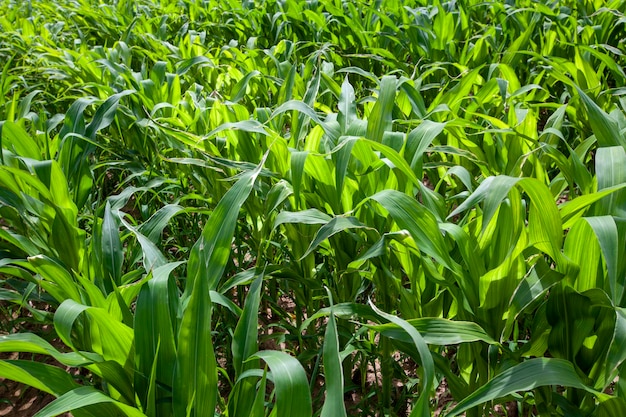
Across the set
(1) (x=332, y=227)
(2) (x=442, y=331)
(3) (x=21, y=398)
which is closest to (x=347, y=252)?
(1) (x=332, y=227)

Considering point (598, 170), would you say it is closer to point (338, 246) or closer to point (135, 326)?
point (338, 246)

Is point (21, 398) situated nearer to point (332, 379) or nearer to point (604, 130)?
point (332, 379)

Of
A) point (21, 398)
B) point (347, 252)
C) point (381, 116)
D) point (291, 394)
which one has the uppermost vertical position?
point (381, 116)

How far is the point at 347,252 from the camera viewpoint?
1.21m

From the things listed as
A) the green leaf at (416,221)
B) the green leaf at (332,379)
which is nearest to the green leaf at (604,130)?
the green leaf at (416,221)

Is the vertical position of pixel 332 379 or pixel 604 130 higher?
pixel 604 130

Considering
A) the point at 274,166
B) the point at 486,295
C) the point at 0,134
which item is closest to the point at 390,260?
the point at 486,295

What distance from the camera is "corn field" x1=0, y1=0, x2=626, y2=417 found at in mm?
811

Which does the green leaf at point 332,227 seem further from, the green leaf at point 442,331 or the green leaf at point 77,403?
the green leaf at point 77,403

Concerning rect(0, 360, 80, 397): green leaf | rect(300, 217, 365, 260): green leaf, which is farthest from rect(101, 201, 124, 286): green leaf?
rect(300, 217, 365, 260): green leaf

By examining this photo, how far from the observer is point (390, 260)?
1124 mm

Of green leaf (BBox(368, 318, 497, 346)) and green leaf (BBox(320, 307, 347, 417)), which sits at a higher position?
green leaf (BBox(320, 307, 347, 417))

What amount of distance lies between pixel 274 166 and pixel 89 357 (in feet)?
2.00

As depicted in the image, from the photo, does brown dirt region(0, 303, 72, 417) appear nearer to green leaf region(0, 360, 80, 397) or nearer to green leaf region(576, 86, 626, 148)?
green leaf region(0, 360, 80, 397)
